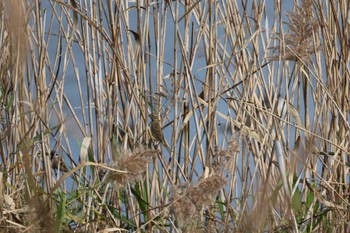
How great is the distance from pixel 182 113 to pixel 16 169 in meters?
0.45

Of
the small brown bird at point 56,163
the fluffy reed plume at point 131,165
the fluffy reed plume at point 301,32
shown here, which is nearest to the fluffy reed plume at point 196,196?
the fluffy reed plume at point 131,165

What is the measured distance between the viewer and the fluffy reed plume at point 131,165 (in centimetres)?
99

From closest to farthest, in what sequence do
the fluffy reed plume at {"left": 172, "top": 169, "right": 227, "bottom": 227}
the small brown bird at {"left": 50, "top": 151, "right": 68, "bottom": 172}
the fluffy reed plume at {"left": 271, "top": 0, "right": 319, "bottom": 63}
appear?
the fluffy reed plume at {"left": 172, "top": 169, "right": 227, "bottom": 227}
the fluffy reed plume at {"left": 271, "top": 0, "right": 319, "bottom": 63}
the small brown bird at {"left": 50, "top": 151, "right": 68, "bottom": 172}

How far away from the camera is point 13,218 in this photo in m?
1.45

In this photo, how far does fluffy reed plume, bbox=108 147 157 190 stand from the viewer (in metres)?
0.99

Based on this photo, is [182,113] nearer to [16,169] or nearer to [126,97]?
[126,97]

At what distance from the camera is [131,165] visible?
99 cm

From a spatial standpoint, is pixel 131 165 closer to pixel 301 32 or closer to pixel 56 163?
pixel 301 32

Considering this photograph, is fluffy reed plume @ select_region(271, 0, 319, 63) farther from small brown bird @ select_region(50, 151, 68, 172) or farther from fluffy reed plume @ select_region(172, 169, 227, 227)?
small brown bird @ select_region(50, 151, 68, 172)

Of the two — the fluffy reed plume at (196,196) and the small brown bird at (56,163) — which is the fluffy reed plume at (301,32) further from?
the small brown bird at (56,163)

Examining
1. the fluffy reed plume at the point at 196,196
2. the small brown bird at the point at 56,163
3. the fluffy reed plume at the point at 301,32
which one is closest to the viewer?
the fluffy reed plume at the point at 196,196

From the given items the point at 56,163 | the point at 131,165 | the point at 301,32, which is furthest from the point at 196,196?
the point at 56,163

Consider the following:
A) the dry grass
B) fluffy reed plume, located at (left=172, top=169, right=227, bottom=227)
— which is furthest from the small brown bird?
fluffy reed plume, located at (left=172, top=169, right=227, bottom=227)

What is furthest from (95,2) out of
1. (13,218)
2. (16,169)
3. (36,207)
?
(36,207)
